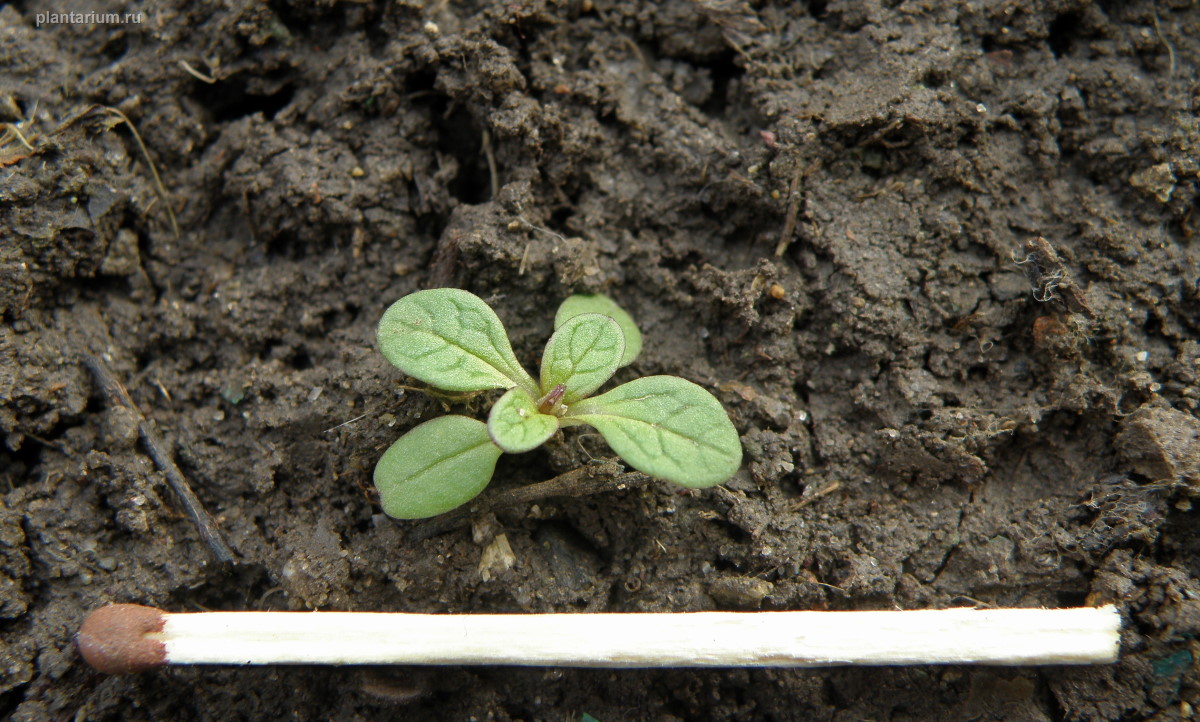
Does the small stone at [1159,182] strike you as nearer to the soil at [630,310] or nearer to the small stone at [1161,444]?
the soil at [630,310]

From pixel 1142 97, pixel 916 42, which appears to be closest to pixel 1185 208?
pixel 1142 97

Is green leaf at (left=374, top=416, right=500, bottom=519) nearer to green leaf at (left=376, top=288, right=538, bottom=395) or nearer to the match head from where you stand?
green leaf at (left=376, top=288, right=538, bottom=395)

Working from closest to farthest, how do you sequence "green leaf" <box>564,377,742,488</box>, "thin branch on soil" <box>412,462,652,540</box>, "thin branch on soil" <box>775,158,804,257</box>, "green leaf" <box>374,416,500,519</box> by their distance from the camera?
"green leaf" <box>564,377,742,488</box>
"green leaf" <box>374,416,500,519</box>
"thin branch on soil" <box>412,462,652,540</box>
"thin branch on soil" <box>775,158,804,257</box>

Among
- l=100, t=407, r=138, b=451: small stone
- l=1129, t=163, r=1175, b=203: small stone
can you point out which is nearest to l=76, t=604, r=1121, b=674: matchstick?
l=100, t=407, r=138, b=451: small stone

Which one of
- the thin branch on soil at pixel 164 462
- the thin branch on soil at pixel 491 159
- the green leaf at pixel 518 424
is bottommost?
the thin branch on soil at pixel 164 462

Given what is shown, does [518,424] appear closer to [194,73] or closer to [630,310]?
[630,310]

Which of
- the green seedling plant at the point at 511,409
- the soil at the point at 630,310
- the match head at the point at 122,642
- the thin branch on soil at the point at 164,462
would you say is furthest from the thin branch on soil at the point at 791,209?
the match head at the point at 122,642

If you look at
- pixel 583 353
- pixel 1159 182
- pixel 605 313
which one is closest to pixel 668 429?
pixel 583 353
